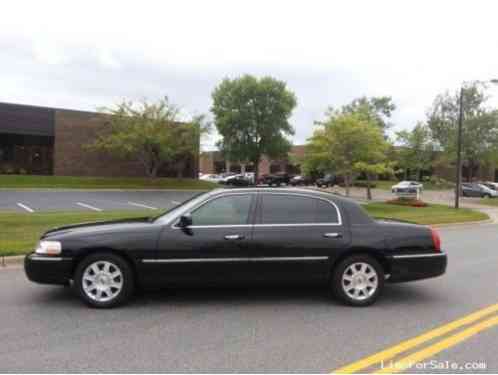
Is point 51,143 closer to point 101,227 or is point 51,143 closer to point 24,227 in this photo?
point 24,227

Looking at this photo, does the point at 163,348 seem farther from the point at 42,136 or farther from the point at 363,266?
the point at 42,136

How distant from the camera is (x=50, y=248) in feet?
16.0

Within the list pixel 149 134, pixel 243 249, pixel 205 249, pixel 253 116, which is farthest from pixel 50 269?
pixel 253 116

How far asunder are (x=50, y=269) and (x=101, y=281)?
2.09ft

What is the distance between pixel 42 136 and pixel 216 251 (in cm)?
3477

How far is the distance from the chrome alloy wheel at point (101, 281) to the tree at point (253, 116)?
39321mm

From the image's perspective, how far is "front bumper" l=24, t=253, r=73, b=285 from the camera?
4.85 m

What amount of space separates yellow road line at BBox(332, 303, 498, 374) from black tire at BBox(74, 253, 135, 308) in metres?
2.70

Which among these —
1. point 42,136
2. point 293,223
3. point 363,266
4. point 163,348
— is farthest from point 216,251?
point 42,136

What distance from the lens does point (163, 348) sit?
12.5 feet

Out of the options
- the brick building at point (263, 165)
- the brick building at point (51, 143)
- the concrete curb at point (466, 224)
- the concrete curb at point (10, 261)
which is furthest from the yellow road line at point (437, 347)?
the brick building at point (263, 165)

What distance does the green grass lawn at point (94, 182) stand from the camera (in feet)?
97.8

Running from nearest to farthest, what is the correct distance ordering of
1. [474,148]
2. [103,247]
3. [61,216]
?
[103,247] < [61,216] < [474,148]

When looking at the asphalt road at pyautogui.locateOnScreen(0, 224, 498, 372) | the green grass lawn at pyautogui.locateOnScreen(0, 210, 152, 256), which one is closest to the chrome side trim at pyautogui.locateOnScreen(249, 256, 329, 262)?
the asphalt road at pyautogui.locateOnScreen(0, 224, 498, 372)
